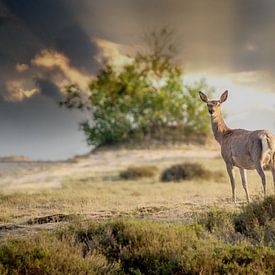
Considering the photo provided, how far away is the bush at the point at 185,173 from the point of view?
32.4 meters

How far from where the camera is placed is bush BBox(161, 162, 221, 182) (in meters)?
32.4

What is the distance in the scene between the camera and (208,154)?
45.8 m

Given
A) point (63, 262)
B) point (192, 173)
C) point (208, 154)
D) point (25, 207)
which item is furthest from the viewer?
point (208, 154)

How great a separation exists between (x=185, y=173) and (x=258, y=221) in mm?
19571

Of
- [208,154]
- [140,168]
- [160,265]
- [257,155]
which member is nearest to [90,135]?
[208,154]

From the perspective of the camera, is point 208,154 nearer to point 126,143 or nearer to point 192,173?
point 126,143

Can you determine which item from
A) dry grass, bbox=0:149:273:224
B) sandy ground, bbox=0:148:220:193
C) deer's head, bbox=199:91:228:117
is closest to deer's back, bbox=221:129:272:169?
deer's head, bbox=199:91:228:117

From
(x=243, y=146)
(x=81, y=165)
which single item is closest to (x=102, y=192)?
(x=243, y=146)

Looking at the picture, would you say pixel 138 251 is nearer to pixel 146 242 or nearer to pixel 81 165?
pixel 146 242

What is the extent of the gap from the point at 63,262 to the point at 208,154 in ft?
118

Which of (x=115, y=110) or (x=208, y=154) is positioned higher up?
(x=115, y=110)

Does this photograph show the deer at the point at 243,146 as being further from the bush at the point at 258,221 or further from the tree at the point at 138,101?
the tree at the point at 138,101

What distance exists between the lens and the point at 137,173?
110 ft

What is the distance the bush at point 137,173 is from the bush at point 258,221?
65.4ft
